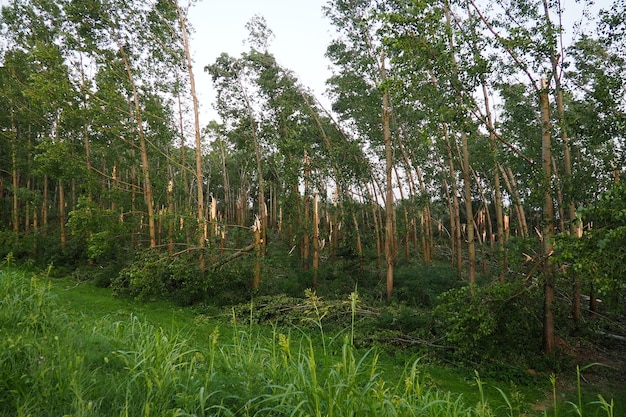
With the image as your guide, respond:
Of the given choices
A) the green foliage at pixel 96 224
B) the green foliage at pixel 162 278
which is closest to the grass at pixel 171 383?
the green foliage at pixel 162 278

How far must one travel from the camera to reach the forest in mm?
6562

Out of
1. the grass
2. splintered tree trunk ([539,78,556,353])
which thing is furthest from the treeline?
the grass

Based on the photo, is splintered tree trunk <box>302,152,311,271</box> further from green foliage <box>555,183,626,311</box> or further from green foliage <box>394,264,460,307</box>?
green foliage <box>555,183,626,311</box>

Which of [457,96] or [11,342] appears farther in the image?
[457,96]

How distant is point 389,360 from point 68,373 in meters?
5.72

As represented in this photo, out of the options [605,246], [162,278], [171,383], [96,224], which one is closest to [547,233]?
[605,246]

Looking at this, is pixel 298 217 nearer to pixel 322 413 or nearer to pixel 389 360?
pixel 389 360

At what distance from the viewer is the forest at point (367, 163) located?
21.5ft

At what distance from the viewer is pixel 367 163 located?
46.8 ft

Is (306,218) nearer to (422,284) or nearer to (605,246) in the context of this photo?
(422,284)

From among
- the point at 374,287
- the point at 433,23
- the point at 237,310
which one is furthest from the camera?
the point at 374,287

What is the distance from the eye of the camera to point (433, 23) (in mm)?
6555

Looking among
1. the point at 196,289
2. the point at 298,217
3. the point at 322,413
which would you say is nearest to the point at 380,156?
the point at 298,217

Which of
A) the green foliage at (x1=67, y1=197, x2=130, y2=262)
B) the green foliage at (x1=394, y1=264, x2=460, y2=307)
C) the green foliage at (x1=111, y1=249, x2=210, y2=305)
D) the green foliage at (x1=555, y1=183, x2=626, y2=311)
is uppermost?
the green foliage at (x1=67, y1=197, x2=130, y2=262)
